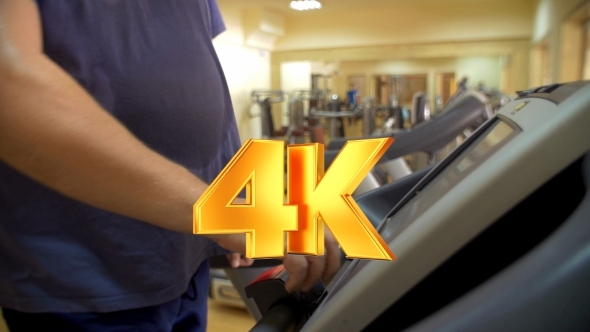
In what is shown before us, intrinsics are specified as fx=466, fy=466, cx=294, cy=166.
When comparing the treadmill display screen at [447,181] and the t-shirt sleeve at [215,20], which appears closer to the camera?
the treadmill display screen at [447,181]

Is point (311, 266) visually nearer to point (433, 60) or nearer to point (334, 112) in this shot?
point (334, 112)

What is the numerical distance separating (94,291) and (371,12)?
5942 millimetres

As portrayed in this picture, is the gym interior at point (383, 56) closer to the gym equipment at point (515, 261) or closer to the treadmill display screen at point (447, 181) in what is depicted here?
the treadmill display screen at point (447, 181)

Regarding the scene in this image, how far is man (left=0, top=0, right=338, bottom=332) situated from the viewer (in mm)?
323

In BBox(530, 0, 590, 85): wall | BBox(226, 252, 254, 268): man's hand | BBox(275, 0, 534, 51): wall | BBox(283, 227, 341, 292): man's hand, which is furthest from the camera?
BBox(275, 0, 534, 51): wall

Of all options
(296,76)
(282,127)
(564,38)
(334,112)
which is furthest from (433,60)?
(564,38)

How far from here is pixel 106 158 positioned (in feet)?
1.05

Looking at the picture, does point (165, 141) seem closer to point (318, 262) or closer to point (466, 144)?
point (318, 262)

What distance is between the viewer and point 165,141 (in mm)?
529

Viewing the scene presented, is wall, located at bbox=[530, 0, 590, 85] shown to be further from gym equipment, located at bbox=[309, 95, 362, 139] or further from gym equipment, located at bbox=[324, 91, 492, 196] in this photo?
gym equipment, located at bbox=[324, 91, 492, 196]

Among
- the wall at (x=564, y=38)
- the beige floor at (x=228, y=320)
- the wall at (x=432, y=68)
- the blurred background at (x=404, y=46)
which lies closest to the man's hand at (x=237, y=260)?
the beige floor at (x=228, y=320)

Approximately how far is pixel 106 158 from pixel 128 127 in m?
0.18

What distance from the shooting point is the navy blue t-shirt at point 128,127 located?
0.48 metres

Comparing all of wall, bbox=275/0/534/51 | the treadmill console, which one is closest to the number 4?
the treadmill console
